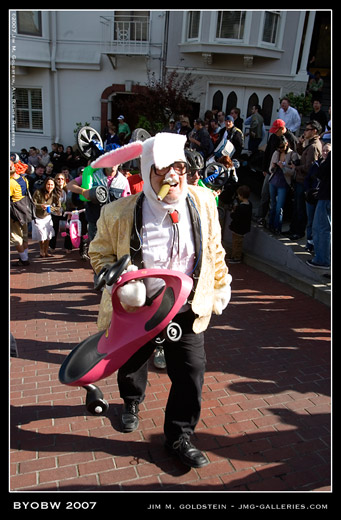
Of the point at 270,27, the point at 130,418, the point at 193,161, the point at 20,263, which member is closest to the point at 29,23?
the point at 270,27

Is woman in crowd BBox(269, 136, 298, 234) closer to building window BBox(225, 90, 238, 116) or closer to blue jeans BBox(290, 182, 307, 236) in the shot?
blue jeans BBox(290, 182, 307, 236)

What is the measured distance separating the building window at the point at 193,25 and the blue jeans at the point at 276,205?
810 centimetres

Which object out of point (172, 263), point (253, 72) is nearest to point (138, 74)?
point (253, 72)

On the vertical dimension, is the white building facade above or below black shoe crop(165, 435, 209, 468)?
above

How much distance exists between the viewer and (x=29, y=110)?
15.7 metres

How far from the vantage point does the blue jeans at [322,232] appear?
591 cm

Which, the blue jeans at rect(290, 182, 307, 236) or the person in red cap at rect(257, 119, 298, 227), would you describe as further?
the person in red cap at rect(257, 119, 298, 227)

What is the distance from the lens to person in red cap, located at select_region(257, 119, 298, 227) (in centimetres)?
729

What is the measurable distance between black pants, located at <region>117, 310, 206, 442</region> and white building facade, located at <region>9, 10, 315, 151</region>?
11.9 metres

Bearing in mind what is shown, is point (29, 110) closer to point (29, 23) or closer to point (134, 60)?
point (29, 23)

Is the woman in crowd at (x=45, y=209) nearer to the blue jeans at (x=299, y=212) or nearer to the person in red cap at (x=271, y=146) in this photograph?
the person in red cap at (x=271, y=146)

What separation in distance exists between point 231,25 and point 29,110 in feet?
26.0

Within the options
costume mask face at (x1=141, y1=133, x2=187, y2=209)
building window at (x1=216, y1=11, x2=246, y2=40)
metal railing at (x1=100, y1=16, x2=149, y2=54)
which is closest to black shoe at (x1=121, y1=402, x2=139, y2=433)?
costume mask face at (x1=141, y1=133, x2=187, y2=209)

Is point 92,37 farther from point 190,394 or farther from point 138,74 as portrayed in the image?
point 190,394
